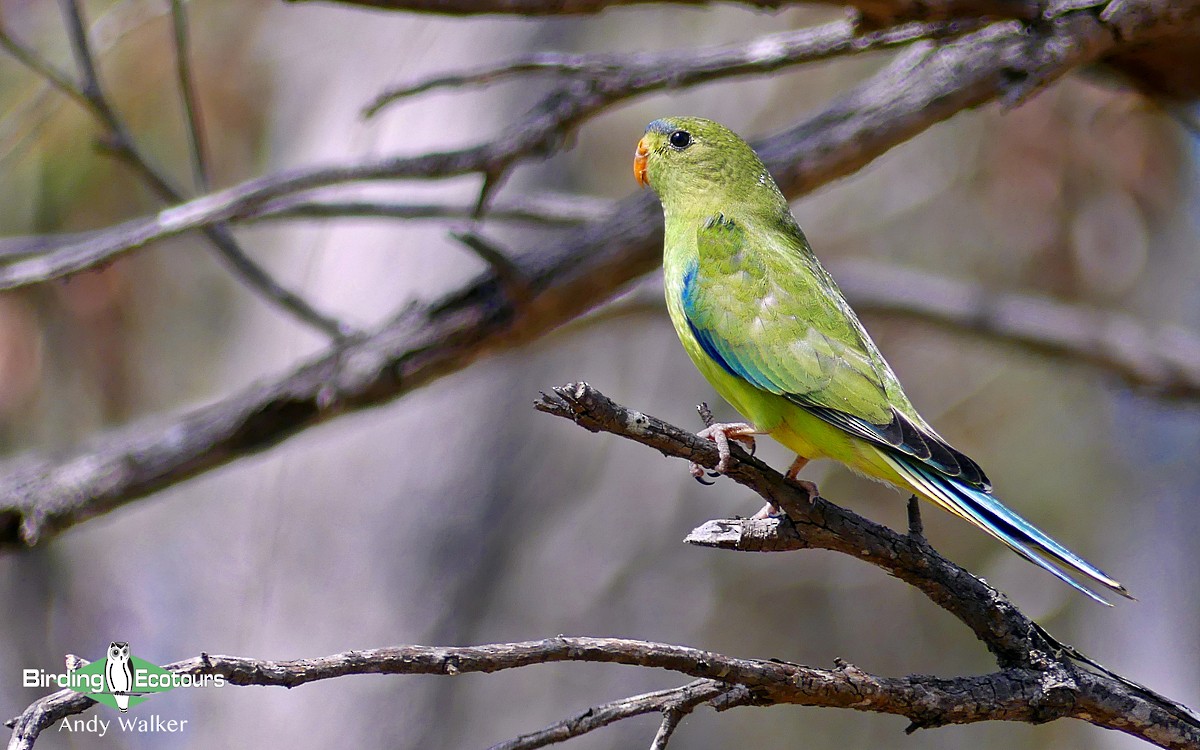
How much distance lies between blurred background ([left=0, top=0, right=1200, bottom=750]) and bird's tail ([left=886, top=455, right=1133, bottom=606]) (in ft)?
6.04

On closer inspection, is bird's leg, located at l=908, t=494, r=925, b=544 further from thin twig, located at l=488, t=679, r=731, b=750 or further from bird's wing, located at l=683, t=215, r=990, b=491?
thin twig, located at l=488, t=679, r=731, b=750

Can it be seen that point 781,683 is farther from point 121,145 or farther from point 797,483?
point 121,145

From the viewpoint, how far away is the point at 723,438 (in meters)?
2.35

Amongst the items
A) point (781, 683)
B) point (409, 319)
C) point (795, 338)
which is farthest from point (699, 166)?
point (781, 683)

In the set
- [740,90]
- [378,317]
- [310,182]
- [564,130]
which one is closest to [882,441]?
[564,130]

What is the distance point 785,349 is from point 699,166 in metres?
0.98

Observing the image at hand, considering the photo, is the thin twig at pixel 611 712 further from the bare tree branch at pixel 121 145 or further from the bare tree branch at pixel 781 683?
the bare tree branch at pixel 121 145

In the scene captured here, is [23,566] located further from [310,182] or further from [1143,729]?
[1143,729]

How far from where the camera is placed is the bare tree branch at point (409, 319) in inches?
149

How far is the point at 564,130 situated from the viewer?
3844mm

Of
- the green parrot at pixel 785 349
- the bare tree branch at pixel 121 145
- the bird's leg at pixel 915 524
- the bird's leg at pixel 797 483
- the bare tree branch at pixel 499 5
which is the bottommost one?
the bird's leg at pixel 915 524

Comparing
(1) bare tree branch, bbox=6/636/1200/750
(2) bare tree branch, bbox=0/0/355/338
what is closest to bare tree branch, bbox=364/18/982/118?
(2) bare tree branch, bbox=0/0/355/338

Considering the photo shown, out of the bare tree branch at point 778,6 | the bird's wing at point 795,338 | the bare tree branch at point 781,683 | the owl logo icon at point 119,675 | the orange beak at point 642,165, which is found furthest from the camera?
the orange beak at point 642,165

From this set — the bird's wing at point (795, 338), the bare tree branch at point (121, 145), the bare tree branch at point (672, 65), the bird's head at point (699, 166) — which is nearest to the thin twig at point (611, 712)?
the bird's wing at point (795, 338)
